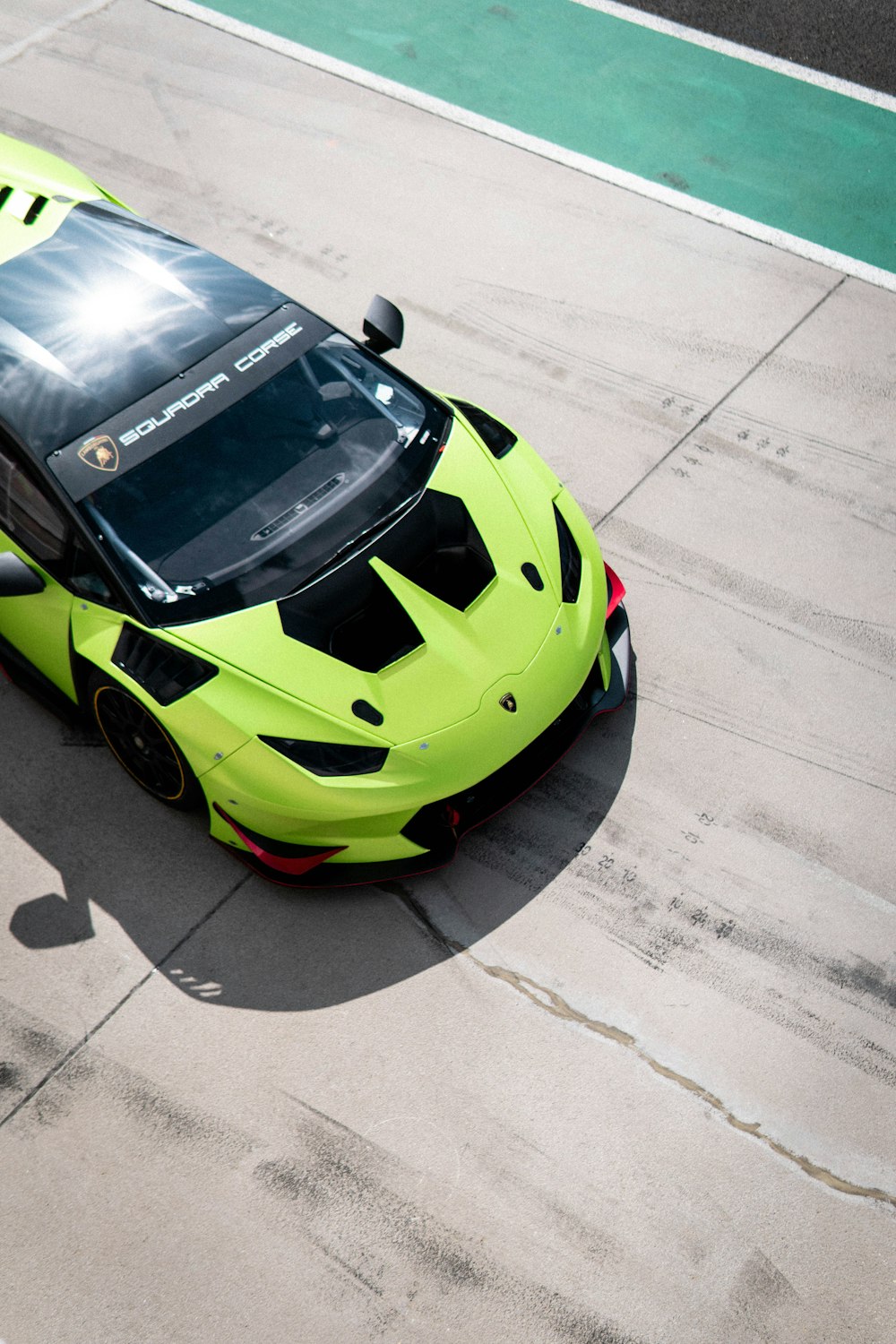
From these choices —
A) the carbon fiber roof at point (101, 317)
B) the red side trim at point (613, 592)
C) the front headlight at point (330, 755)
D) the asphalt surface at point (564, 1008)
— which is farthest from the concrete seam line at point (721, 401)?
the front headlight at point (330, 755)

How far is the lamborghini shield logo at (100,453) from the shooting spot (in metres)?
4.16

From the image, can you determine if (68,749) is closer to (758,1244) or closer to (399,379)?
(399,379)

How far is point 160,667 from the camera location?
159 inches

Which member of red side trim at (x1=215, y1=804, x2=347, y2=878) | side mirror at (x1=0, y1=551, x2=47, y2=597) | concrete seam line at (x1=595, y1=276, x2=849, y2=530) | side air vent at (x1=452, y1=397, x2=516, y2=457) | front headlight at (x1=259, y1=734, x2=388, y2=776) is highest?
side mirror at (x1=0, y1=551, x2=47, y2=597)

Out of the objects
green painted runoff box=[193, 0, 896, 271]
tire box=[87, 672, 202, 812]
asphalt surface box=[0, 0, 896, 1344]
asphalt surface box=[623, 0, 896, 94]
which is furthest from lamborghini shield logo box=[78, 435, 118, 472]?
asphalt surface box=[623, 0, 896, 94]

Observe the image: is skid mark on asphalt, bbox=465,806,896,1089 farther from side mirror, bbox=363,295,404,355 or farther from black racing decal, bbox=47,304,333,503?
side mirror, bbox=363,295,404,355

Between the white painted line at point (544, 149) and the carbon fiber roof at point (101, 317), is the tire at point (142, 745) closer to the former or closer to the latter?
the carbon fiber roof at point (101, 317)

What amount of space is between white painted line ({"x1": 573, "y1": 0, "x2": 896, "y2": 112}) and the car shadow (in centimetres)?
604

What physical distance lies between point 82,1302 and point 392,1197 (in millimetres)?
987

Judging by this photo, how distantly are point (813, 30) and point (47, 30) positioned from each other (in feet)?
18.2

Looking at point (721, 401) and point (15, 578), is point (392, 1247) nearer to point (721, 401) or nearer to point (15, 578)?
point (15, 578)

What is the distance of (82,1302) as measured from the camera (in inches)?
143

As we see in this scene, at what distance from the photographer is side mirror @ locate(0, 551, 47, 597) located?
13.5 feet

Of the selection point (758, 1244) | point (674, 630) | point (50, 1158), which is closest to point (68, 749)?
point (50, 1158)
